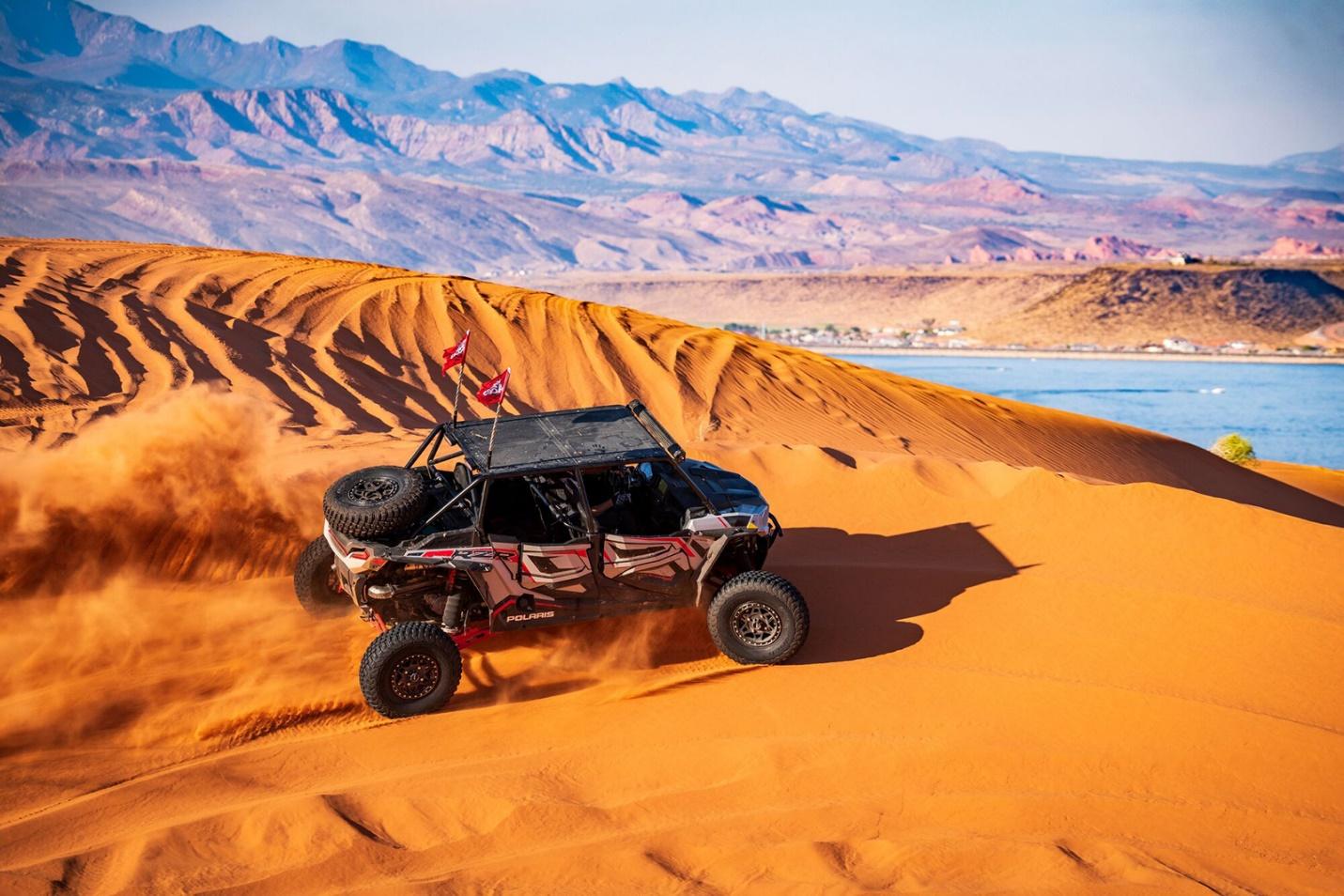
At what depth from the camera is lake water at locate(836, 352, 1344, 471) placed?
54122 millimetres

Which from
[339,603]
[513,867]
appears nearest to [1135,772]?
[513,867]

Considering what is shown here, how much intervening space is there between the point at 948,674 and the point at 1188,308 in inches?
4119

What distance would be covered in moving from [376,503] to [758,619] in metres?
2.63

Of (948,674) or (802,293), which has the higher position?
(948,674)

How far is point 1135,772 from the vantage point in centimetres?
644

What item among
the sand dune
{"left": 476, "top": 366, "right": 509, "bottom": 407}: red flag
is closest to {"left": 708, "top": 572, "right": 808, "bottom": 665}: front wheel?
the sand dune

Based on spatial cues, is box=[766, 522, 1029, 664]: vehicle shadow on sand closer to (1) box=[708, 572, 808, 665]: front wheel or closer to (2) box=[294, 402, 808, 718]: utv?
(1) box=[708, 572, 808, 665]: front wheel

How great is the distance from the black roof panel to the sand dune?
140 cm

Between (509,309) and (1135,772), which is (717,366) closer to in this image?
(509,309)

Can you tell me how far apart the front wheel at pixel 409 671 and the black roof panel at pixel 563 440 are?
1131mm

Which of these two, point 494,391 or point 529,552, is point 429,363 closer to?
point 494,391

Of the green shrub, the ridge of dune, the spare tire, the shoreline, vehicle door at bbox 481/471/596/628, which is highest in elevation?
the spare tire

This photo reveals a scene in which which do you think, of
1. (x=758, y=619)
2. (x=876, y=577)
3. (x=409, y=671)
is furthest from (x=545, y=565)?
(x=876, y=577)

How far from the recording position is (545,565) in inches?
295
